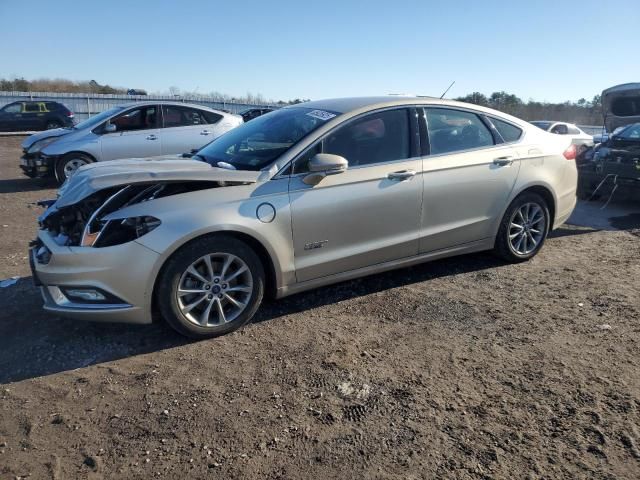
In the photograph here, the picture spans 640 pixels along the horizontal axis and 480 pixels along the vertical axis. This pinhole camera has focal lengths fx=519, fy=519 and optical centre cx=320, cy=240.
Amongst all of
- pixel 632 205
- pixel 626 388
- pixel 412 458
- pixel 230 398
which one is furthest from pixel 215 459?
pixel 632 205

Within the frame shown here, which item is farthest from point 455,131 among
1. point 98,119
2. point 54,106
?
point 54,106

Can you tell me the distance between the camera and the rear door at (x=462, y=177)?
467cm

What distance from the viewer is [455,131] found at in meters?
4.93

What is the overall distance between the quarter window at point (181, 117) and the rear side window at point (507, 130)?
6.92m

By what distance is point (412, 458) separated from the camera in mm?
2592

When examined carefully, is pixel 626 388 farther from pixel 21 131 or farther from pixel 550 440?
pixel 21 131

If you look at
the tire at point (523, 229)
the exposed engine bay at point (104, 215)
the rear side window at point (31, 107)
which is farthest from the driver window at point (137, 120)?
the rear side window at point (31, 107)

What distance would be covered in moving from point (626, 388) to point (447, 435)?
1290 millimetres

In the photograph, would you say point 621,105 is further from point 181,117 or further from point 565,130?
point 181,117

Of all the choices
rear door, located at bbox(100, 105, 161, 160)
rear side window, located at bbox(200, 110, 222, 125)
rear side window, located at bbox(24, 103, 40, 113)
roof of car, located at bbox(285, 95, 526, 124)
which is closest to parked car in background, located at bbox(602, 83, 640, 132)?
roof of car, located at bbox(285, 95, 526, 124)

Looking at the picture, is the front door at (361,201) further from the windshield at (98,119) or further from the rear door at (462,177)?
the windshield at (98,119)

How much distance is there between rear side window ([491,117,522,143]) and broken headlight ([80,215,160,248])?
11.5ft

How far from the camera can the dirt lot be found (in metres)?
2.59

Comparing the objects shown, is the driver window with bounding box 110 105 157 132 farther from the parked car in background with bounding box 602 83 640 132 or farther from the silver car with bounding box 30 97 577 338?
the parked car in background with bounding box 602 83 640 132
